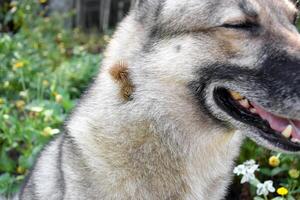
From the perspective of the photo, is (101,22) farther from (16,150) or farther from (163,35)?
(163,35)

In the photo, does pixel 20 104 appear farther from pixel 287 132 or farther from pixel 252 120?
pixel 287 132

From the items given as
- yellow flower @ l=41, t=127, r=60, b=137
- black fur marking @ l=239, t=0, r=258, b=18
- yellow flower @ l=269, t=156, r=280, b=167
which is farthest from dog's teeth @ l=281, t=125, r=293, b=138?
yellow flower @ l=41, t=127, r=60, b=137

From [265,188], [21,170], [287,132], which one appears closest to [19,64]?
[21,170]

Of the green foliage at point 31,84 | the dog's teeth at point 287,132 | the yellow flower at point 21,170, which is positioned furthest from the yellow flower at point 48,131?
the dog's teeth at point 287,132

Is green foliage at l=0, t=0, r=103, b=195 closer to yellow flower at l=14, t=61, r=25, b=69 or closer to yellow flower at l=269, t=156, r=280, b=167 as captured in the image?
yellow flower at l=14, t=61, r=25, b=69

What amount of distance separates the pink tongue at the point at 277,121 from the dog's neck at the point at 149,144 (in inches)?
8.8

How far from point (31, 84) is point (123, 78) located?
242 centimetres

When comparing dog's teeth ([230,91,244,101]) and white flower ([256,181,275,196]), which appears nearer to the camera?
dog's teeth ([230,91,244,101])

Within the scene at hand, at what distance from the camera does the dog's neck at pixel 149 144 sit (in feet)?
10.0

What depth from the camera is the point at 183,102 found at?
9.97 feet

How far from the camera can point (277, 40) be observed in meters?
2.86

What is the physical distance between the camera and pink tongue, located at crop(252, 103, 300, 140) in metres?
2.93

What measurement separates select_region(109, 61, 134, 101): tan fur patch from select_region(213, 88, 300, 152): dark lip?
1.42ft

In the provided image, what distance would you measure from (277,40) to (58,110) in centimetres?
230
